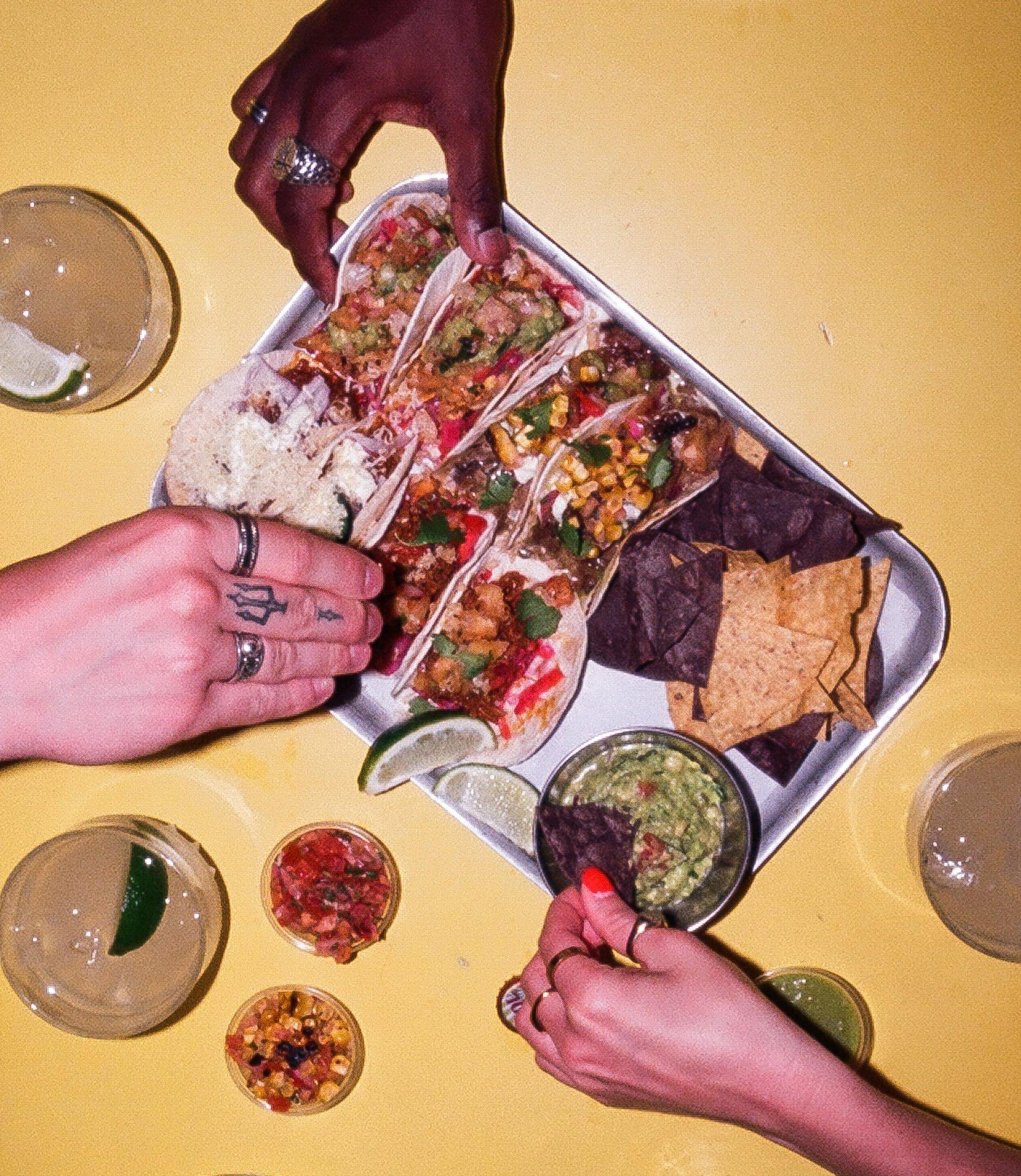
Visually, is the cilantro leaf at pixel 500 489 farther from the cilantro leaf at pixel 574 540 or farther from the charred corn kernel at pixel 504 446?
the cilantro leaf at pixel 574 540

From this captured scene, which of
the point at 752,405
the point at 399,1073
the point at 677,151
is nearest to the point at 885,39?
the point at 677,151

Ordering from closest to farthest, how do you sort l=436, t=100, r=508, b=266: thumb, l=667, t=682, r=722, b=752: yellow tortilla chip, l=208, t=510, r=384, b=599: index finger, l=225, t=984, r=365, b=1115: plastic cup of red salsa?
1. l=208, t=510, r=384, b=599: index finger
2. l=436, t=100, r=508, b=266: thumb
3. l=667, t=682, r=722, b=752: yellow tortilla chip
4. l=225, t=984, r=365, b=1115: plastic cup of red salsa

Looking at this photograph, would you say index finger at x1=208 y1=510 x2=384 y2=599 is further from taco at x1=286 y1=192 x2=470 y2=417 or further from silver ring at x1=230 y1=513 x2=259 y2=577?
taco at x1=286 y1=192 x2=470 y2=417

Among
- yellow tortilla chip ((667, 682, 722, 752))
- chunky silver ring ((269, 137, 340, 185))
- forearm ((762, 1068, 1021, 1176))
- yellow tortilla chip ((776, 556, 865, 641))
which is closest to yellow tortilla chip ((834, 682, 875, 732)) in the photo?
yellow tortilla chip ((776, 556, 865, 641))

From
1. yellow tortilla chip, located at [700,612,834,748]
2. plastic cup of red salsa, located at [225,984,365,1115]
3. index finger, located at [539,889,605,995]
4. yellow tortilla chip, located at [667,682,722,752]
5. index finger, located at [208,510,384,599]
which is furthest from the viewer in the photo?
plastic cup of red salsa, located at [225,984,365,1115]

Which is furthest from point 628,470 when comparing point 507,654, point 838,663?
point 838,663

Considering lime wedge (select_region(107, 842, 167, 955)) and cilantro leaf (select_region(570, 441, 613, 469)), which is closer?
cilantro leaf (select_region(570, 441, 613, 469))

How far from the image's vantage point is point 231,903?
2875mm

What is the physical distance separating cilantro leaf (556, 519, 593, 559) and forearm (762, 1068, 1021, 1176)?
1.41m

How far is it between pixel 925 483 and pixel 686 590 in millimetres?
880

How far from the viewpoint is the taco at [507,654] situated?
2529 mm

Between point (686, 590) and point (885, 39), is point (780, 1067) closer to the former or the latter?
point (686, 590)

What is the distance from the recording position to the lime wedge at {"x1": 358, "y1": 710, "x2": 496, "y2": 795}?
2.37m

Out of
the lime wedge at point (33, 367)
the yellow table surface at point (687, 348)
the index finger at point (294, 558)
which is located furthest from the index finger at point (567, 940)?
the lime wedge at point (33, 367)
